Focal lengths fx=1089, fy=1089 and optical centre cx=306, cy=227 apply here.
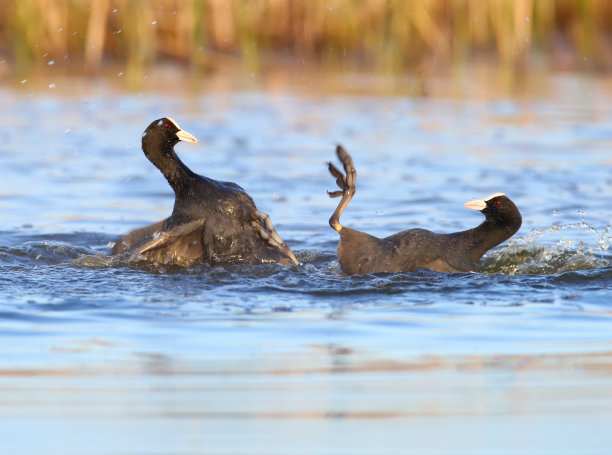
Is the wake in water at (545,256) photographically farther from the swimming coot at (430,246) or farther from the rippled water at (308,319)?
the swimming coot at (430,246)

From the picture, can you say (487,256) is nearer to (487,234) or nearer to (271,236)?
(487,234)

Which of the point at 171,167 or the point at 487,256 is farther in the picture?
the point at 487,256

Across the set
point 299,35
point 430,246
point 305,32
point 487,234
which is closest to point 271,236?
point 430,246

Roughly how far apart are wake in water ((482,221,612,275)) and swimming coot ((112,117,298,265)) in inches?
49.2

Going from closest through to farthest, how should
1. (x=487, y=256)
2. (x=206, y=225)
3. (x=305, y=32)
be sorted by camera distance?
1. (x=206, y=225)
2. (x=487, y=256)
3. (x=305, y=32)

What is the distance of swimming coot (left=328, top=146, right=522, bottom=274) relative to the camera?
5.80 m

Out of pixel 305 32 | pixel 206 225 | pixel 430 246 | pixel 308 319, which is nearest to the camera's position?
pixel 308 319

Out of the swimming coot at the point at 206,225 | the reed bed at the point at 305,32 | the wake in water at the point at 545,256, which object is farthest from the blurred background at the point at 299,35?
the swimming coot at the point at 206,225

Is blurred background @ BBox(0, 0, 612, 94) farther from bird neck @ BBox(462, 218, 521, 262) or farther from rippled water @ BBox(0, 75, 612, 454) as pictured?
bird neck @ BBox(462, 218, 521, 262)

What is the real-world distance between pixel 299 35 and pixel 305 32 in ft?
0.88

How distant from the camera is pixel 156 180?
33.1 feet

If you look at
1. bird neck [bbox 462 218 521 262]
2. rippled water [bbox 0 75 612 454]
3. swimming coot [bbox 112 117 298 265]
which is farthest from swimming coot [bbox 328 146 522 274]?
swimming coot [bbox 112 117 298 265]

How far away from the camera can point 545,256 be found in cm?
649

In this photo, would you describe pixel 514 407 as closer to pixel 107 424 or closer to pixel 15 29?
pixel 107 424
